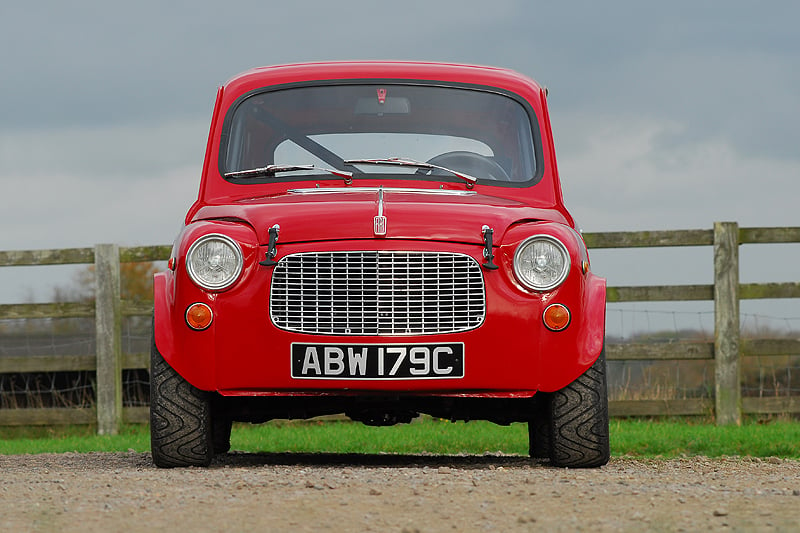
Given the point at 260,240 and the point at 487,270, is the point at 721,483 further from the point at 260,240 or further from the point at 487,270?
the point at 260,240

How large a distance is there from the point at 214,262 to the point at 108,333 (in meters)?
6.33

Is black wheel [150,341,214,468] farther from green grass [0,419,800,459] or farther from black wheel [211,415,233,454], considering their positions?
green grass [0,419,800,459]

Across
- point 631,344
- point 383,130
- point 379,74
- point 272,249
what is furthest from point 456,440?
point 272,249

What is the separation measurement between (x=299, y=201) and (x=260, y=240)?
0.34 meters

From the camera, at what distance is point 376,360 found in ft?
15.5

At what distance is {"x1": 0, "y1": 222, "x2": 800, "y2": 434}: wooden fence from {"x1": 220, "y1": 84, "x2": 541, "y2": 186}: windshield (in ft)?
14.9

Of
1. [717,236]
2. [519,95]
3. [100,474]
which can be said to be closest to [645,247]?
[717,236]

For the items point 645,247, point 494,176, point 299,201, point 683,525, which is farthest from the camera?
point 645,247

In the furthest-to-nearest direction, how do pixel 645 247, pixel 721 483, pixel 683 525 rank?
pixel 645 247, pixel 721 483, pixel 683 525

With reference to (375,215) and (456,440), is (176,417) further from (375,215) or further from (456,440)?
(456,440)

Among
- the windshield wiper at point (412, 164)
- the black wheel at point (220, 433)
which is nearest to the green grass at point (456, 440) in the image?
the black wheel at point (220, 433)

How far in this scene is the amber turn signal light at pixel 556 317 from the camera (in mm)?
4816

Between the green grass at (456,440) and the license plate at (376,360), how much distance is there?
3.13m

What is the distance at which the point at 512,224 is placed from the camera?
4836 mm
